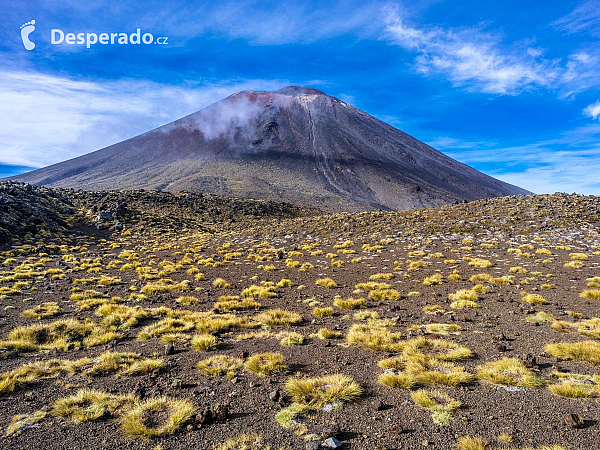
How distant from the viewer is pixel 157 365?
6371 mm

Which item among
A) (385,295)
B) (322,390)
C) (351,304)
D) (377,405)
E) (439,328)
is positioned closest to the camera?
(377,405)

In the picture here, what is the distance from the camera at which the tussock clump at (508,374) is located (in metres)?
5.38

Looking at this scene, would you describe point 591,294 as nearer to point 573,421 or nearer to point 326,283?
point 573,421

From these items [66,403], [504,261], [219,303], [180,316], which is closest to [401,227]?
[504,261]

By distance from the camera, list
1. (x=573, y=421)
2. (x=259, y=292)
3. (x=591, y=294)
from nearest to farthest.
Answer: (x=573, y=421)
(x=591, y=294)
(x=259, y=292)

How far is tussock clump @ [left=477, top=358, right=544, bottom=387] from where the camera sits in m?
5.38

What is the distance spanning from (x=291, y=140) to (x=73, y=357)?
552 feet

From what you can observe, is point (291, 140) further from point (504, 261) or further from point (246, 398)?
point (246, 398)

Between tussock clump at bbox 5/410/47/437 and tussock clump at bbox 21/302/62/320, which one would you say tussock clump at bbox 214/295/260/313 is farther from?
tussock clump at bbox 5/410/47/437

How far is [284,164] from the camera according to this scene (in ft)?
470

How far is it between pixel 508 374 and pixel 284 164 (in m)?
142

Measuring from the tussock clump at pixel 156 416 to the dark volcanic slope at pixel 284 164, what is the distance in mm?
92334

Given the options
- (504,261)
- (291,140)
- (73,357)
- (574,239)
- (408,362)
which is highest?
(291,140)

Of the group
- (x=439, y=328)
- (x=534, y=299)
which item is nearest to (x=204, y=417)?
(x=439, y=328)
